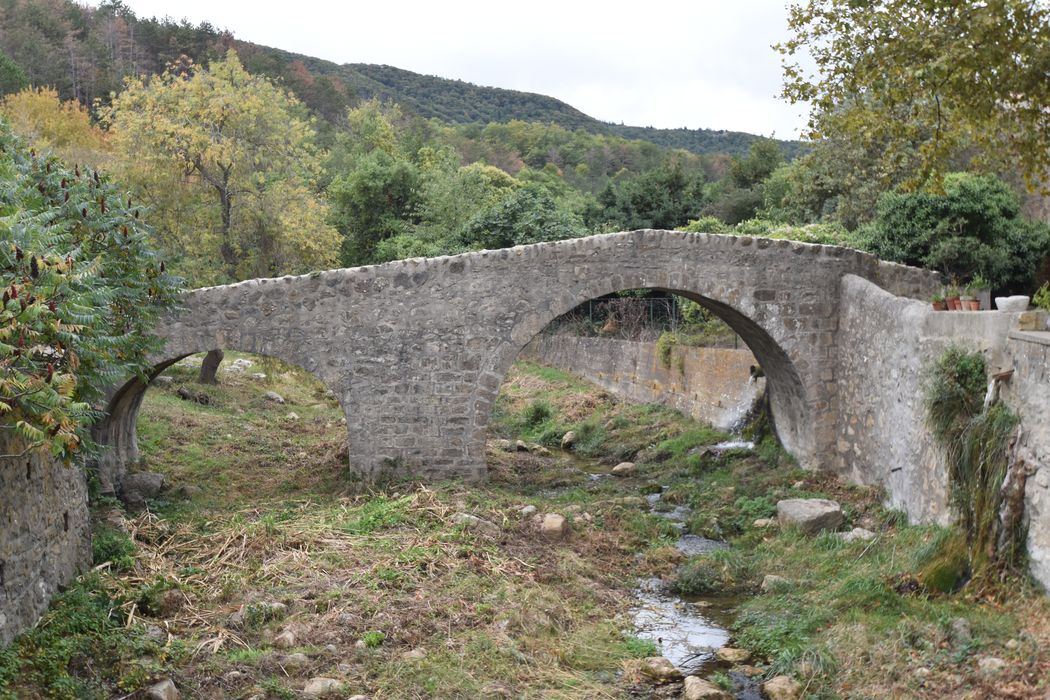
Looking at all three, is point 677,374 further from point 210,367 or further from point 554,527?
point 210,367

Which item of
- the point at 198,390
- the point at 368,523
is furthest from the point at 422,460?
the point at 198,390

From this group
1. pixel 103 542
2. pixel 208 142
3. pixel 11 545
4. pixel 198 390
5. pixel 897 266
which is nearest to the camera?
pixel 11 545

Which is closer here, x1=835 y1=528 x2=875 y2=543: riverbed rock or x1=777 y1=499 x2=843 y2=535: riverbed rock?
x1=835 y1=528 x2=875 y2=543: riverbed rock

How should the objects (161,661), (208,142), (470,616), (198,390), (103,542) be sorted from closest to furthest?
(161,661) → (470,616) → (103,542) → (208,142) → (198,390)

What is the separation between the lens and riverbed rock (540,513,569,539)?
1155 centimetres

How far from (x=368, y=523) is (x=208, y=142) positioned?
10.9m

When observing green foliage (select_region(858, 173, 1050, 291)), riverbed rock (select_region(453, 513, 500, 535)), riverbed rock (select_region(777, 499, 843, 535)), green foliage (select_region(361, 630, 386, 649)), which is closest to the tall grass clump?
→ riverbed rock (select_region(777, 499, 843, 535))

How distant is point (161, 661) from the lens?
7.12 metres

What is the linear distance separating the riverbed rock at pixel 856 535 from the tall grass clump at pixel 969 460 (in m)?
1.61

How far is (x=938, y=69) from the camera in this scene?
8695 mm

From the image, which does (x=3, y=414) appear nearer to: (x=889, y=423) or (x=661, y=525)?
(x=661, y=525)

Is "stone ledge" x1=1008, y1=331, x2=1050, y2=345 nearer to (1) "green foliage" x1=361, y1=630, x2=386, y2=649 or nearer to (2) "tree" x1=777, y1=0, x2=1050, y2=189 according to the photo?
(2) "tree" x1=777, y1=0, x2=1050, y2=189

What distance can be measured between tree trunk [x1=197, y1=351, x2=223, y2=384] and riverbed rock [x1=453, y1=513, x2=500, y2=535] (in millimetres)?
11850

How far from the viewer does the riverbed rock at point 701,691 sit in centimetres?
766
